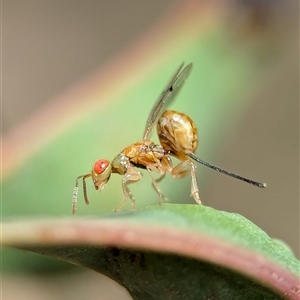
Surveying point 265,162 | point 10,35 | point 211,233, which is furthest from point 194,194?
point 10,35

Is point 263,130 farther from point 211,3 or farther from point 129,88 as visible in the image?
point 129,88

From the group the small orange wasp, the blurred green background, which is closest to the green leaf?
the blurred green background

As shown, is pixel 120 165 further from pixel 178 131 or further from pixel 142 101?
pixel 142 101

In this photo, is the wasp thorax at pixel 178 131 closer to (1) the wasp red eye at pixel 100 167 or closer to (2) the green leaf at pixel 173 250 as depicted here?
(1) the wasp red eye at pixel 100 167

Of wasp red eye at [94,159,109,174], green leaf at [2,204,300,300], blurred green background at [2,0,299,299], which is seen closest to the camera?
green leaf at [2,204,300,300]

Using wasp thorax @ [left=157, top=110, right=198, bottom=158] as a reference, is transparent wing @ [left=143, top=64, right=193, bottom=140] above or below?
above

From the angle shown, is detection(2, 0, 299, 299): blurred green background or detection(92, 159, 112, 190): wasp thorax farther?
detection(2, 0, 299, 299): blurred green background

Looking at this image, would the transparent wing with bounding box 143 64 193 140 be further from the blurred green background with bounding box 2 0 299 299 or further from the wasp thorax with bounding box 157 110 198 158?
A: the blurred green background with bounding box 2 0 299 299

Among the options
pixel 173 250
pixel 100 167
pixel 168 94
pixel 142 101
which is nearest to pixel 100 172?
pixel 100 167
